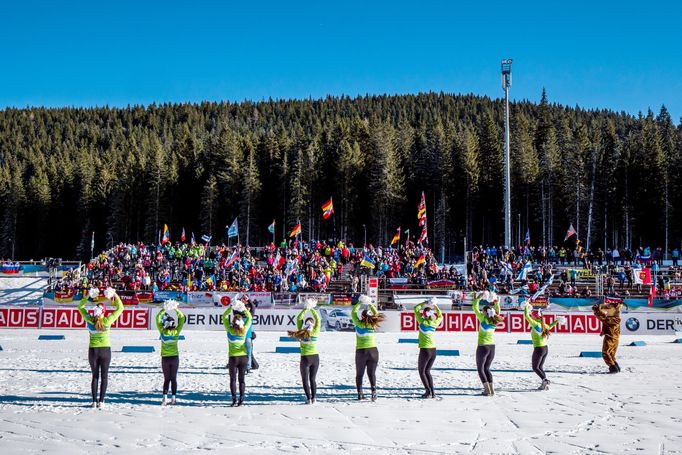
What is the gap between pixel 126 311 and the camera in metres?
26.3

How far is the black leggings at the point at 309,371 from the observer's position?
11.3 m

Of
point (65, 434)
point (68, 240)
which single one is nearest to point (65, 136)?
point (68, 240)

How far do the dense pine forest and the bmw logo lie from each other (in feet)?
127

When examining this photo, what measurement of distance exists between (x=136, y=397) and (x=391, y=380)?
18.0 feet

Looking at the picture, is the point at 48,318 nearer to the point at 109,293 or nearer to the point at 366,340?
the point at 109,293

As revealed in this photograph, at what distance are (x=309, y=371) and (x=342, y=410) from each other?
3.04ft

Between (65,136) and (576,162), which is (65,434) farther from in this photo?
(65,136)

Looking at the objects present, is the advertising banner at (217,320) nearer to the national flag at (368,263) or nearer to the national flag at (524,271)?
the national flag at (368,263)

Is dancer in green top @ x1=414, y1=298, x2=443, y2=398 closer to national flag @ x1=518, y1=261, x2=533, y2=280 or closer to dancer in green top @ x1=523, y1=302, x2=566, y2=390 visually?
dancer in green top @ x1=523, y1=302, x2=566, y2=390

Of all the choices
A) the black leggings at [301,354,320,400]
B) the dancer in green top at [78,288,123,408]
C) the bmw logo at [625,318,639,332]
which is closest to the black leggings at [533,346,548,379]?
the black leggings at [301,354,320,400]

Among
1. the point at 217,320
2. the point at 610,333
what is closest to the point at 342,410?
the point at 610,333

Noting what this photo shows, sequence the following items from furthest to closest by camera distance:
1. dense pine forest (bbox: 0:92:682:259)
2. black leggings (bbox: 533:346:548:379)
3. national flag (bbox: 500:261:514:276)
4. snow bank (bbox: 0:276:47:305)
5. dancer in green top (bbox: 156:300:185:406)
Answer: dense pine forest (bbox: 0:92:682:259) < snow bank (bbox: 0:276:47:305) < national flag (bbox: 500:261:514:276) < black leggings (bbox: 533:346:548:379) < dancer in green top (bbox: 156:300:185:406)

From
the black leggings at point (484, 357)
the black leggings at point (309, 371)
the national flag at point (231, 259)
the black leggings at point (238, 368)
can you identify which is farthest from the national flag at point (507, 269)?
the black leggings at point (238, 368)

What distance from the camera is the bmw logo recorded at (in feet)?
84.9
